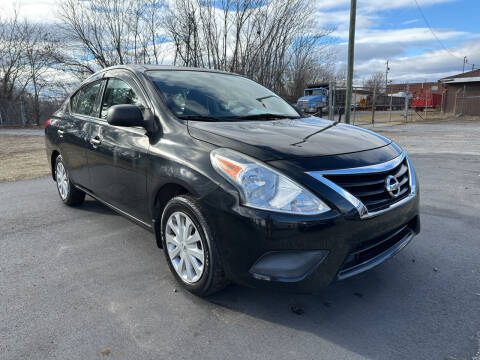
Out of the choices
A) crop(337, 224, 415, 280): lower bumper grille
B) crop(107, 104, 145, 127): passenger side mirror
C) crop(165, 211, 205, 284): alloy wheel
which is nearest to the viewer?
crop(337, 224, 415, 280): lower bumper grille

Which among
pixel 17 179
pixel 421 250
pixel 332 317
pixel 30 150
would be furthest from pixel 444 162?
pixel 30 150

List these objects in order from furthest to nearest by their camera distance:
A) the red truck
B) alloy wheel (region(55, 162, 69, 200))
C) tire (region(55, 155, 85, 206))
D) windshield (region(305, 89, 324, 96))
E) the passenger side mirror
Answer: the red truck
windshield (region(305, 89, 324, 96))
alloy wheel (region(55, 162, 69, 200))
tire (region(55, 155, 85, 206))
the passenger side mirror

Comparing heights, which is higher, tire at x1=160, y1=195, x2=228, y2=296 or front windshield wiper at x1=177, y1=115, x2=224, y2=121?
front windshield wiper at x1=177, y1=115, x2=224, y2=121

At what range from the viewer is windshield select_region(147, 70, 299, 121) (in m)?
2.93

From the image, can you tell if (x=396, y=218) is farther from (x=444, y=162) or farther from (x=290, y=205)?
(x=444, y=162)

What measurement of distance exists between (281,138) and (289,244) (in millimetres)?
798

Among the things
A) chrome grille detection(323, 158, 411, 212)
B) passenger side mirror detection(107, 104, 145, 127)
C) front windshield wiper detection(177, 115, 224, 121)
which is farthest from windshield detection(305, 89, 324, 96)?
chrome grille detection(323, 158, 411, 212)

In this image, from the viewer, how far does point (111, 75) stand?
3615mm

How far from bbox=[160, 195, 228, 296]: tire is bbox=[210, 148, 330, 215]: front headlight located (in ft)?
1.20

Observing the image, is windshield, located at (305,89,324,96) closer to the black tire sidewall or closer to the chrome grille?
the chrome grille

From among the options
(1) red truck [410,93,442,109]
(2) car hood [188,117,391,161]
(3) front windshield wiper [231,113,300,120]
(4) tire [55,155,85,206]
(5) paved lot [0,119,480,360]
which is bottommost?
(5) paved lot [0,119,480,360]

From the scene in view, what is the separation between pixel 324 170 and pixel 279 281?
72cm

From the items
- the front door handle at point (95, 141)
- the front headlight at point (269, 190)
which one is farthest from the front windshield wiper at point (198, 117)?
the front door handle at point (95, 141)

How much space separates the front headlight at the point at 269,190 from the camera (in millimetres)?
2012
